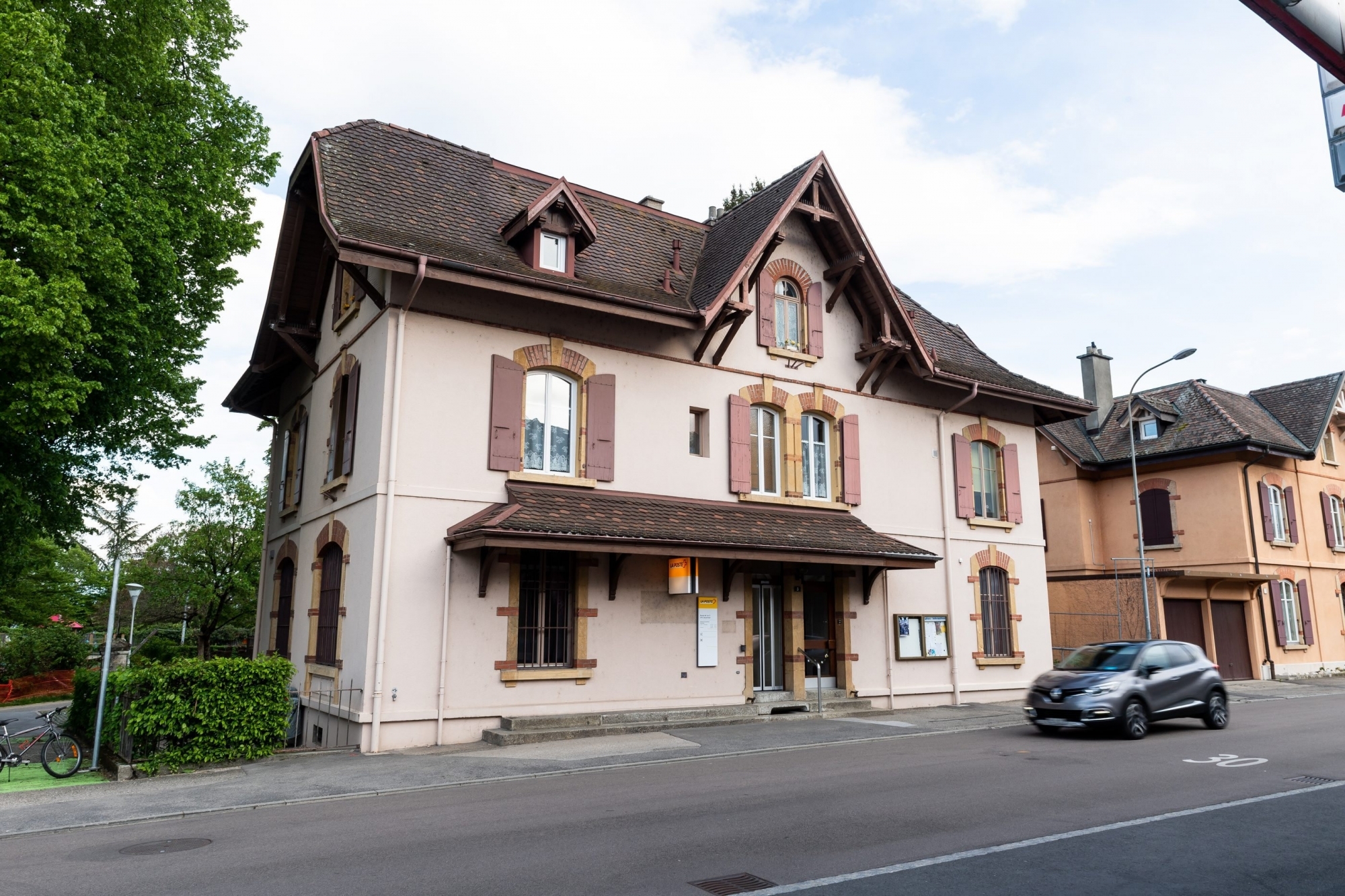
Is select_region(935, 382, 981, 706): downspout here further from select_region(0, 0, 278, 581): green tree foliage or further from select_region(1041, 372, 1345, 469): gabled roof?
select_region(0, 0, 278, 581): green tree foliage

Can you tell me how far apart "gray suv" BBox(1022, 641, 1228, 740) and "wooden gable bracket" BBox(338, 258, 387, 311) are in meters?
12.4

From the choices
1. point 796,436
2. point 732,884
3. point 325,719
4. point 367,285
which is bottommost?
point 732,884

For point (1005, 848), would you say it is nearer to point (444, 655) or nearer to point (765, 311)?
point (444, 655)

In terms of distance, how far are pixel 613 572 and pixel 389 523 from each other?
384cm

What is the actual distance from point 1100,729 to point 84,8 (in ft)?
73.5

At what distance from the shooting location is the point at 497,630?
1457cm

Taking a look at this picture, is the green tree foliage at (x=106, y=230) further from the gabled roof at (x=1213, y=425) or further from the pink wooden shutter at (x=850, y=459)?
the gabled roof at (x=1213, y=425)

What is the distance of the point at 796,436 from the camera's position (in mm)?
18641

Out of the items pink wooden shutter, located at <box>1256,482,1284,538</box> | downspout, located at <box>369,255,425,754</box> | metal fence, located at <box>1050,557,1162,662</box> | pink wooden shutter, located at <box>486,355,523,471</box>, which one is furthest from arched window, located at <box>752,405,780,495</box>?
pink wooden shutter, located at <box>1256,482,1284,538</box>

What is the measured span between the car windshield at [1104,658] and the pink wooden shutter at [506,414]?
10.1 metres

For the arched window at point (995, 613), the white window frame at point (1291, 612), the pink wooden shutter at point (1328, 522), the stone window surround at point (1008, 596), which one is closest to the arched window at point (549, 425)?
the stone window surround at point (1008, 596)

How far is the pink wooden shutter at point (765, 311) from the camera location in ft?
61.0

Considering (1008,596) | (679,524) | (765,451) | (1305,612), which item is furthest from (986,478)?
(1305,612)

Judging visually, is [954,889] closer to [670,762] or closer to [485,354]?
[670,762]
